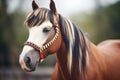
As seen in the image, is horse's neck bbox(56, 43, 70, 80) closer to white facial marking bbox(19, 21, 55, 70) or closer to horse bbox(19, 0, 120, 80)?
horse bbox(19, 0, 120, 80)

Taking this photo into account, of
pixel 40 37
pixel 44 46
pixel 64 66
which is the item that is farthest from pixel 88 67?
pixel 40 37

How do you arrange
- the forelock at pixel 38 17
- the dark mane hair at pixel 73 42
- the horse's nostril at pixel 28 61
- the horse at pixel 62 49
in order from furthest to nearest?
the dark mane hair at pixel 73 42
the forelock at pixel 38 17
the horse at pixel 62 49
the horse's nostril at pixel 28 61

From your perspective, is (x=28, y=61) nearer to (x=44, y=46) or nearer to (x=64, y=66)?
(x=44, y=46)

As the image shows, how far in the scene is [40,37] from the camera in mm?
5043

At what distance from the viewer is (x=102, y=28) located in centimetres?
2673

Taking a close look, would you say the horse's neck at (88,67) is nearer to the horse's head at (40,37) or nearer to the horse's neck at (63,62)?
the horse's neck at (63,62)

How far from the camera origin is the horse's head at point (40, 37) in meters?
4.95

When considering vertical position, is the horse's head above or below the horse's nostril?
above

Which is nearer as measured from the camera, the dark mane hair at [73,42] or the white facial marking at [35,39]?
the white facial marking at [35,39]

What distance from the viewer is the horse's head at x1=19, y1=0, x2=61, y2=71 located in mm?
4949

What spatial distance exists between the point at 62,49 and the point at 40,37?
1.43ft

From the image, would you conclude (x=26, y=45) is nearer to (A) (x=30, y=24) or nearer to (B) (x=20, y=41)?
(A) (x=30, y=24)

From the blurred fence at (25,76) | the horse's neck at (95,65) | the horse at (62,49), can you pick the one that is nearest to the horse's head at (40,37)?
the horse at (62,49)

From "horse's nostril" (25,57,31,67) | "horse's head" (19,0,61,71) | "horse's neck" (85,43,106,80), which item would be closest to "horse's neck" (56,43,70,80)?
"horse's head" (19,0,61,71)
